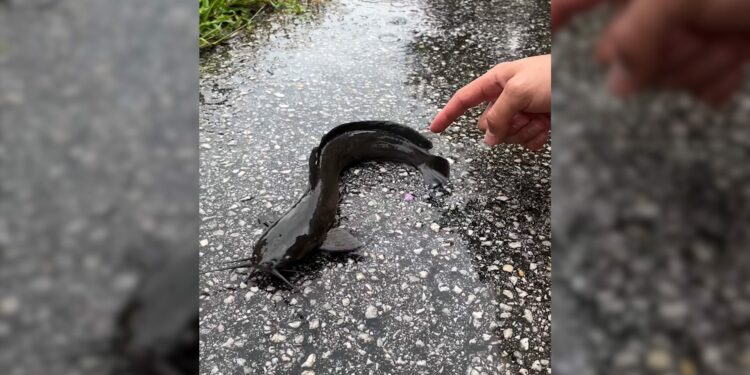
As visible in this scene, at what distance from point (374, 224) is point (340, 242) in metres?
0.22

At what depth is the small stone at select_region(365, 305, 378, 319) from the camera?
1771 mm

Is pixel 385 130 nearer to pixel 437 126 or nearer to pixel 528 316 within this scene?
pixel 437 126

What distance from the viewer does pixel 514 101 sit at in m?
1.98

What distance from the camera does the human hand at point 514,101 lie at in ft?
6.36
